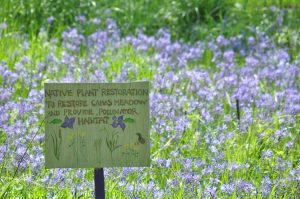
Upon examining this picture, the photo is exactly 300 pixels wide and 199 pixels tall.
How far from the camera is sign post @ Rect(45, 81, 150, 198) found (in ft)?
10.3

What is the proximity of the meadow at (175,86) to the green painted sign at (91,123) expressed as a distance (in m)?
0.32

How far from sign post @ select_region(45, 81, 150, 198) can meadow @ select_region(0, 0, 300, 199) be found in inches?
12.7

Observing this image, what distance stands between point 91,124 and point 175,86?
2.42 meters

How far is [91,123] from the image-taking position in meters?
3.16

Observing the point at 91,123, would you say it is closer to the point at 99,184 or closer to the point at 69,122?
the point at 69,122

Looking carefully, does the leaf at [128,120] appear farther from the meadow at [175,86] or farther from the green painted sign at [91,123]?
the meadow at [175,86]

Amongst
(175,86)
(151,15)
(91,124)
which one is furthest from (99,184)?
(151,15)

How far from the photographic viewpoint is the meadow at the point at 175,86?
3762mm

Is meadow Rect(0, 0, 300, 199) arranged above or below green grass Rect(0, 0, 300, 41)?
below

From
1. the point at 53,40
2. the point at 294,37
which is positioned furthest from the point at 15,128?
the point at 294,37

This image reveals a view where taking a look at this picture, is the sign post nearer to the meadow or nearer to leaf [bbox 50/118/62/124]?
leaf [bbox 50/118/62/124]

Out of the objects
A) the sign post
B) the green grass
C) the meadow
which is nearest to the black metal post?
the sign post

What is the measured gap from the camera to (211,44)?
23.1ft

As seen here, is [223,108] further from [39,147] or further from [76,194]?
[76,194]
